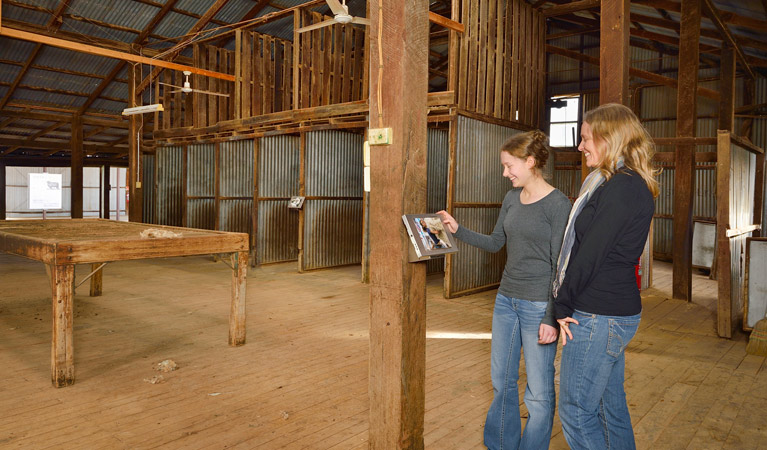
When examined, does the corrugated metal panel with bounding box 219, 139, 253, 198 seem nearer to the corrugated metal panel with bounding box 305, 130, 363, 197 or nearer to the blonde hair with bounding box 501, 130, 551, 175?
the corrugated metal panel with bounding box 305, 130, 363, 197

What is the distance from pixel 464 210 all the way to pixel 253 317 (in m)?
3.72

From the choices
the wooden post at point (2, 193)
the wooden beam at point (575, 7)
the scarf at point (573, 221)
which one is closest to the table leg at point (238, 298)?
the scarf at point (573, 221)

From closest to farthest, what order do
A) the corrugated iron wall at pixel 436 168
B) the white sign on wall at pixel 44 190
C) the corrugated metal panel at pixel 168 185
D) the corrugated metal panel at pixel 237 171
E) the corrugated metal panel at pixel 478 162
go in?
the corrugated metal panel at pixel 478 162 → the corrugated iron wall at pixel 436 168 → the corrugated metal panel at pixel 237 171 → the corrugated metal panel at pixel 168 185 → the white sign on wall at pixel 44 190

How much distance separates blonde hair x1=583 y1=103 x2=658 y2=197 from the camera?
2.19 m

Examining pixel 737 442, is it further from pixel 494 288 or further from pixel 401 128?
pixel 494 288

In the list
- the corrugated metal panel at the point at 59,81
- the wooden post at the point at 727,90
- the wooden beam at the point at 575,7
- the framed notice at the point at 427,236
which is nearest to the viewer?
the framed notice at the point at 427,236

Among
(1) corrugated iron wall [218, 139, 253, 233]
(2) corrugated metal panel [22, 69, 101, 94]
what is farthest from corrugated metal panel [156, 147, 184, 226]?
(2) corrugated metal panel [22, 69, 101, 94]

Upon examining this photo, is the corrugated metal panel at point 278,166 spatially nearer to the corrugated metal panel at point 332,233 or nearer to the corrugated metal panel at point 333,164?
the corrugated metal panel at point 333,164

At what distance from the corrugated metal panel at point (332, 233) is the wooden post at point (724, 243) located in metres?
7.03

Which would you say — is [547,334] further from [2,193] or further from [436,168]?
[2,193]

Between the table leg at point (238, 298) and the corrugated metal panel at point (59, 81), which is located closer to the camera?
the table leg at point (238, 298)

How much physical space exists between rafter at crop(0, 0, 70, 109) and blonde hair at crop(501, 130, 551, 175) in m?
12.8

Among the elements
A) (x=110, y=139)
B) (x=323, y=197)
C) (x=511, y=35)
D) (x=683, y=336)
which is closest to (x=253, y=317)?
(x=323, y=197)

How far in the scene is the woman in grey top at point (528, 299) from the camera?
8.55ft
